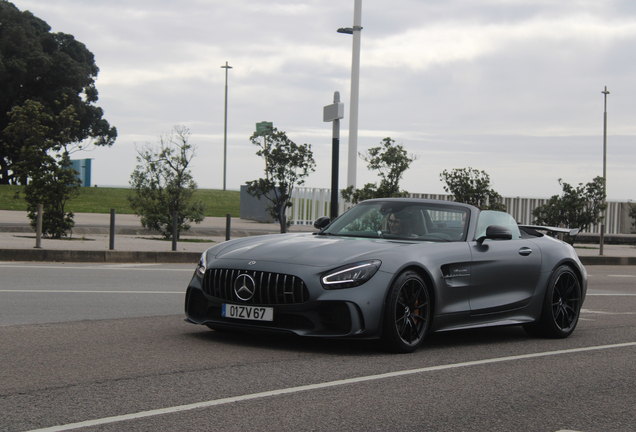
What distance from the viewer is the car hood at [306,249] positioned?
6352 millimetres

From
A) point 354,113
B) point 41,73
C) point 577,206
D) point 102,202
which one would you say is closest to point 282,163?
point 354,113

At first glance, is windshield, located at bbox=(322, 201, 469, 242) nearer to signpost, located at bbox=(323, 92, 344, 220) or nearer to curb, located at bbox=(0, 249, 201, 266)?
curb, located at bbox=(0, 249, 201, 266)

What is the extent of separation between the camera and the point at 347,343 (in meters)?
6.93

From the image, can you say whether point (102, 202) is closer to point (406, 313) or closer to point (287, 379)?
point (406, 313)

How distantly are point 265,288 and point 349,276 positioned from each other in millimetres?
676

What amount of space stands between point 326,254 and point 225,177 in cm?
6340

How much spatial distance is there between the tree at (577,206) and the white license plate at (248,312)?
2359 centimetres

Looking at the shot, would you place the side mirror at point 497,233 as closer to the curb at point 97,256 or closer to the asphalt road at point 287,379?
the asphalt road at point 287,379

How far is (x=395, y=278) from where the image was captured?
6.36m

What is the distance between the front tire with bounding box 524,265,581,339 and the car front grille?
2942 millimetres

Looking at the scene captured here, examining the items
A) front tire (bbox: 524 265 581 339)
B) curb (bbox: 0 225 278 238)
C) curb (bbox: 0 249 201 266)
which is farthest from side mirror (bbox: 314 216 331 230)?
curb (bbox: 0 225 278 238)

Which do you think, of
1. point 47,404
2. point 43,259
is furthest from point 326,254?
point 43,259

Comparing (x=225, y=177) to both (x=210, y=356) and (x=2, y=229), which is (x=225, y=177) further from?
(x=210, y=356)

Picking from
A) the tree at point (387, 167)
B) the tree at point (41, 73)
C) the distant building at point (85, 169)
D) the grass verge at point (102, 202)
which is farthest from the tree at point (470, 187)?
the distant building at point (85, 169)
